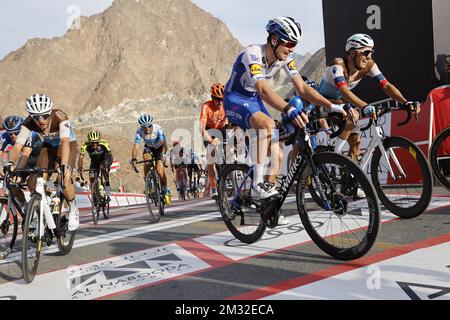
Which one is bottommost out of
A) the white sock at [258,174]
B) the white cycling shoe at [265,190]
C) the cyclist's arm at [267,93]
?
the white cycling shoe at [265,190]

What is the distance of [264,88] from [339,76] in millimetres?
1624

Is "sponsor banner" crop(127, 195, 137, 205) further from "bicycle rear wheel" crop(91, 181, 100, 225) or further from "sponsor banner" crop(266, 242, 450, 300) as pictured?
"sponsor banner" crop(266, 242, 450, 300)

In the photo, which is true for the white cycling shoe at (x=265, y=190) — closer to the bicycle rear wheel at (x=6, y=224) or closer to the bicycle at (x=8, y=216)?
the bicycle at (x=8, y=216)

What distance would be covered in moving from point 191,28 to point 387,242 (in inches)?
6853

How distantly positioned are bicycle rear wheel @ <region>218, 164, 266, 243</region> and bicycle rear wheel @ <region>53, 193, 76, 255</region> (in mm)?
1921

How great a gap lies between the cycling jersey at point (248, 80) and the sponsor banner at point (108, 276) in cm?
155

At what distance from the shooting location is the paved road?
3.15 meters

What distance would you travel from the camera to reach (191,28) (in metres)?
170

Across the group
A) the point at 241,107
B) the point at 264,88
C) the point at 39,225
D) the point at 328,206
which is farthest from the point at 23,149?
the point at 328,206

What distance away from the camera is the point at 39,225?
451 cm

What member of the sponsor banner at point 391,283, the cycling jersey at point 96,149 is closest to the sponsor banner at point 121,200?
the cycling jersey at point 96,149

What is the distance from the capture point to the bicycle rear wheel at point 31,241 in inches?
164

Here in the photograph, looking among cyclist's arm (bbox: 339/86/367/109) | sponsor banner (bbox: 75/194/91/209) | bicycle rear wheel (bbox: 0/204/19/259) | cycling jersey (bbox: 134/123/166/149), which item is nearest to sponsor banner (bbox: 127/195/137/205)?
sponsor banner (bbox: 75/194/91/209)

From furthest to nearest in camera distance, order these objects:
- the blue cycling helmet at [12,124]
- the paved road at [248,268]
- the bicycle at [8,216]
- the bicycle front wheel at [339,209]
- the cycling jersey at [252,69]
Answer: the blue cycling helmet at [12,124] < the bicycle at [8,216] < the cycling jersey at [252,69] < the bicycle front wheel at [339,209] < the paved road at [248,268]
